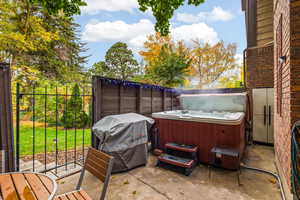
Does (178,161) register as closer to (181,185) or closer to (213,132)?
(181,185)

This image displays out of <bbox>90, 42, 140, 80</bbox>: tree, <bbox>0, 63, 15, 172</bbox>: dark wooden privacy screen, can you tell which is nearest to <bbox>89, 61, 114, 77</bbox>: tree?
<bbox>90, 42, 140, 80</bbox>: tree

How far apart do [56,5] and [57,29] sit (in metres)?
8.22

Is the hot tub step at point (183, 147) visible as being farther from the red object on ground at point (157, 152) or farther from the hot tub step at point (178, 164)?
the red object on ground at point (157, 152)

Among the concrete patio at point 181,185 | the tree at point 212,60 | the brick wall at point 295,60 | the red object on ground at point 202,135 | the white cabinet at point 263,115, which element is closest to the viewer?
the brick wall at point 295,60

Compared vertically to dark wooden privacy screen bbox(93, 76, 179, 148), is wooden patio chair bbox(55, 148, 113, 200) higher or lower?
lower

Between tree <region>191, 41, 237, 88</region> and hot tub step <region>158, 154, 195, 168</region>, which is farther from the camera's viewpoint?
tree <region>191, 41, 237, 88</region>

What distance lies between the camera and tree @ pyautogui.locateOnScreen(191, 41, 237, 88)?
10.2m

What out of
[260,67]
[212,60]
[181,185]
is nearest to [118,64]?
[212,60]

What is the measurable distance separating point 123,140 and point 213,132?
1.75m

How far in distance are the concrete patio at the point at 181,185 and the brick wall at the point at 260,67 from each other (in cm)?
262

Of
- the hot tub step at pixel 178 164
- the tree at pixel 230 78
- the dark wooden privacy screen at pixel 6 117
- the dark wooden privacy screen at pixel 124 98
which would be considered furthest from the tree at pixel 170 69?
the dark wooden privacy screen at pixel 6 117

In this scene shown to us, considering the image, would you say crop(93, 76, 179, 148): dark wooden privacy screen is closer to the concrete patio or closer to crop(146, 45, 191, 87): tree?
the concrete patio

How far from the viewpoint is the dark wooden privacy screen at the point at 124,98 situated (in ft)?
9.48

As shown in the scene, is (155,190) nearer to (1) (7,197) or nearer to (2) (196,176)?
(2) (196,176)
